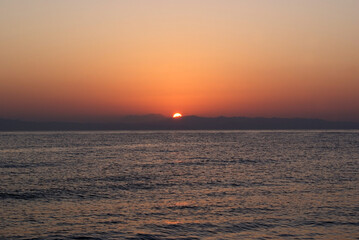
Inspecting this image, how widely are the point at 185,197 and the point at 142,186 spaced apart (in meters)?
7.73

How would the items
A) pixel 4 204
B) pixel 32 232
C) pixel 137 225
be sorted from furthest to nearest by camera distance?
1. pixel 4 204
2. pixel 137 225
3. pixel 32 232

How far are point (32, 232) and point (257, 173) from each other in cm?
3353

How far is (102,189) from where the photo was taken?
127 ft

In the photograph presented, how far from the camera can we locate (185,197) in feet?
112

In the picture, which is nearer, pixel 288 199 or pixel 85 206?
pixel 85 206

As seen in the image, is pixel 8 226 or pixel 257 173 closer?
pixel 8 226

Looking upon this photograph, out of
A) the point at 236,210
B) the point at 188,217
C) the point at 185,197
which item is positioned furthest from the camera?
the point at 185,197

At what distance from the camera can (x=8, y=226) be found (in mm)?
24484

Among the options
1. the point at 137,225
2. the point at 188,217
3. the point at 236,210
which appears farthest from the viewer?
the point at 236,210

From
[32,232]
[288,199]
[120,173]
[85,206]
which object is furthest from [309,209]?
[120,173]

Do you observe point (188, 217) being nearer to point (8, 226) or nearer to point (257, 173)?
point (8, 226)

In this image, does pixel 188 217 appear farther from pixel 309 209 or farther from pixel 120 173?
pixel 120 173

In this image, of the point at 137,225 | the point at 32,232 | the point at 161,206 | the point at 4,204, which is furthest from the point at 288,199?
the point at 4,204

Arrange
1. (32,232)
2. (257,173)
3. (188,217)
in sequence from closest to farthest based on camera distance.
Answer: (32,232) < (188,217) < (257,173)
